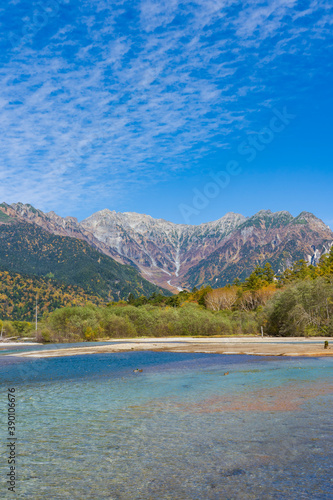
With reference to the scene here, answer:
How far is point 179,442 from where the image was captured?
1415 cm

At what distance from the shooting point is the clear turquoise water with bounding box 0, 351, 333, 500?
10.1 metres

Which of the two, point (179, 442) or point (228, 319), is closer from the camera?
point (179, 442)

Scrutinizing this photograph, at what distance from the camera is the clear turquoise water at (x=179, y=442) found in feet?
33.0

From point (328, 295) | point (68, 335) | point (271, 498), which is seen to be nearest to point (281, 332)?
point (328, 295)

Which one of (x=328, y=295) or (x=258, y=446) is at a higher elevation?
(x=328, y=295)

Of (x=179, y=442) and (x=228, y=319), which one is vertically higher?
(x=179, y=442)

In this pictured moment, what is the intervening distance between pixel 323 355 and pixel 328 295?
110 ft

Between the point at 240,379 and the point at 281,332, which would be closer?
the point at 240,379

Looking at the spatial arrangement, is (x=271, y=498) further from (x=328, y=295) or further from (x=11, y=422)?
(x=328, y=295)

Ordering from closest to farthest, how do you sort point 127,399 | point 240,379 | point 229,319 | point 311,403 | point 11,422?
point 11,422, point 311,403, point 127,399, point 240,379, point 229,319

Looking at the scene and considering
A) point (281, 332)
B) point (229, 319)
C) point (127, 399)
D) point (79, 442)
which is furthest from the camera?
point (229, 319)

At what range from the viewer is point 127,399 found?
904 inches

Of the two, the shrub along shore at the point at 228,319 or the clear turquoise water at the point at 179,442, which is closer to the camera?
the clear turquoise water at the point at 179,442

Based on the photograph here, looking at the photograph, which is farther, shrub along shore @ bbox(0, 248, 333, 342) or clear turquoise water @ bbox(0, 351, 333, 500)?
shrub along shore @ bbox(0, 248, 333, 342)
